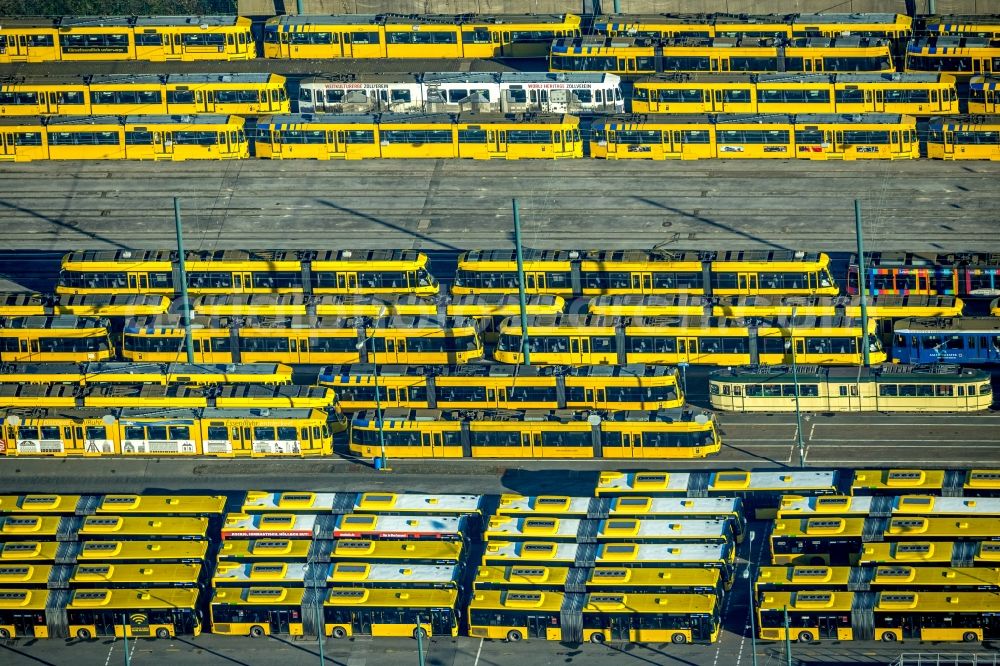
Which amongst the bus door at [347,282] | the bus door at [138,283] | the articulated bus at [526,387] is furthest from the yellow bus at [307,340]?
the bus door at [138,283]

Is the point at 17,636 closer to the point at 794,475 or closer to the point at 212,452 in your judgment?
the point at 212,452

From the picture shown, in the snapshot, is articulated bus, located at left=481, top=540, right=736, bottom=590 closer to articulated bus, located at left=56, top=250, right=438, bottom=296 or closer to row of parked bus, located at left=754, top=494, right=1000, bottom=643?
row of parked bus, located at left=754, top=494, right=1000, bottom=643

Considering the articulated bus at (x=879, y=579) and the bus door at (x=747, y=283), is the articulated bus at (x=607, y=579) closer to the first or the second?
the articulated bus at (x=879, y=579)

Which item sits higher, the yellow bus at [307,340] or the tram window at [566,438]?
the yellow bus at [307,340]

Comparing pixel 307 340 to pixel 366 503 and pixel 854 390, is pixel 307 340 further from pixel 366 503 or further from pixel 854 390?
pixel 854 390

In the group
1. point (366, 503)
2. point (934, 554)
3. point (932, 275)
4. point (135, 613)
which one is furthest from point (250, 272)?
point (934, 554)

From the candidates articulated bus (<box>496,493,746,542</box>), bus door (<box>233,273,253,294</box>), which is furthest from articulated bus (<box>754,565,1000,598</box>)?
bus door (<box>233,273,253,294</box>)
